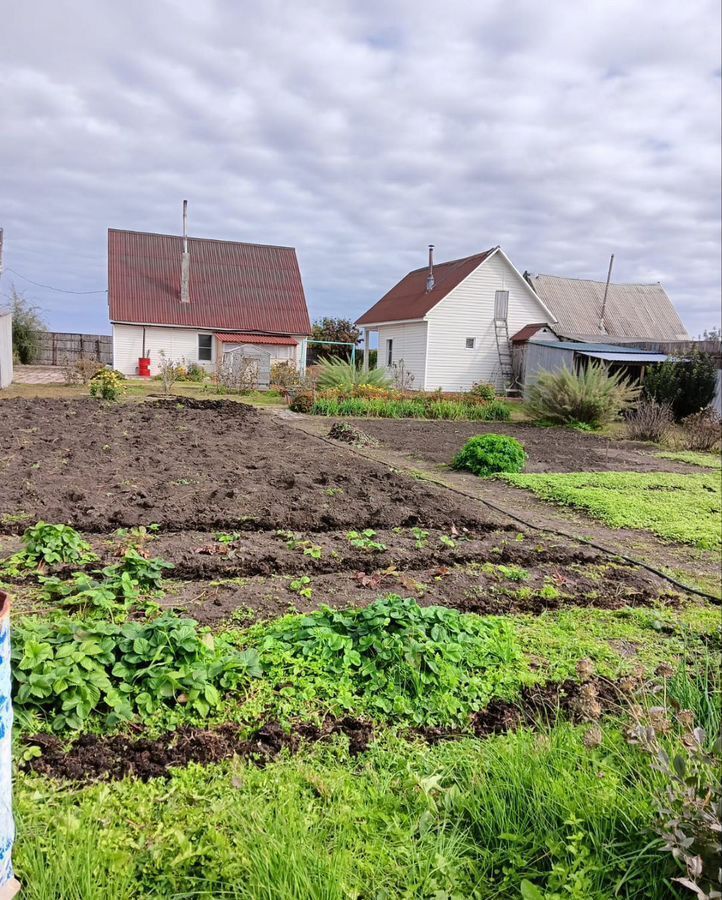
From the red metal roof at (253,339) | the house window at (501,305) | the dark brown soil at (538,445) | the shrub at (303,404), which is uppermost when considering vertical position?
the house window at (501,305)

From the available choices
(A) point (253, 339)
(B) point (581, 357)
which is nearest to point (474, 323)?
(B) point (581, 357)

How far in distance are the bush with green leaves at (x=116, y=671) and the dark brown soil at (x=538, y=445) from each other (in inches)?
316

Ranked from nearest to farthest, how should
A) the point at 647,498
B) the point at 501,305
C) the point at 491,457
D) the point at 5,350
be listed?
1. the point at 647,498
2. the point at 491,457
3. the point at 5,350
4. the point at 501,305

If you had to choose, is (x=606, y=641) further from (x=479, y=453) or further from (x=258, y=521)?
(x=479, y=453)

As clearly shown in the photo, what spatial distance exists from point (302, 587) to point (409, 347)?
88.3ft

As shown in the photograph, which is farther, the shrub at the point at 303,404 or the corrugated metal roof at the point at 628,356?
the corrugated metal roof at the point at 628,356

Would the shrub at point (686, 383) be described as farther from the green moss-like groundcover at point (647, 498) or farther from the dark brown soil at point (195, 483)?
the dark brown soil at point (195, 483)

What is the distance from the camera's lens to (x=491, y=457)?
32.9 ft

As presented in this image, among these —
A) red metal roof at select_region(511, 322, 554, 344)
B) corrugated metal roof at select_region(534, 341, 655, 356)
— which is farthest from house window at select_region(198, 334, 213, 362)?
corrugated metal roof at select_region(534, 341, 655, 356)

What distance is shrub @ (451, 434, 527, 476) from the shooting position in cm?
998

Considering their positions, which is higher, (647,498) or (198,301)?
(198,301)

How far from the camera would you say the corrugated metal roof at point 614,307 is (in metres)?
36.5

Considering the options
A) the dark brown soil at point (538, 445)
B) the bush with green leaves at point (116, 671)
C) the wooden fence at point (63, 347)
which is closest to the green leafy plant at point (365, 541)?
the bush with green leaves at point (116, 671)

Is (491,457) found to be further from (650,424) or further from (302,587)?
(650,424)
